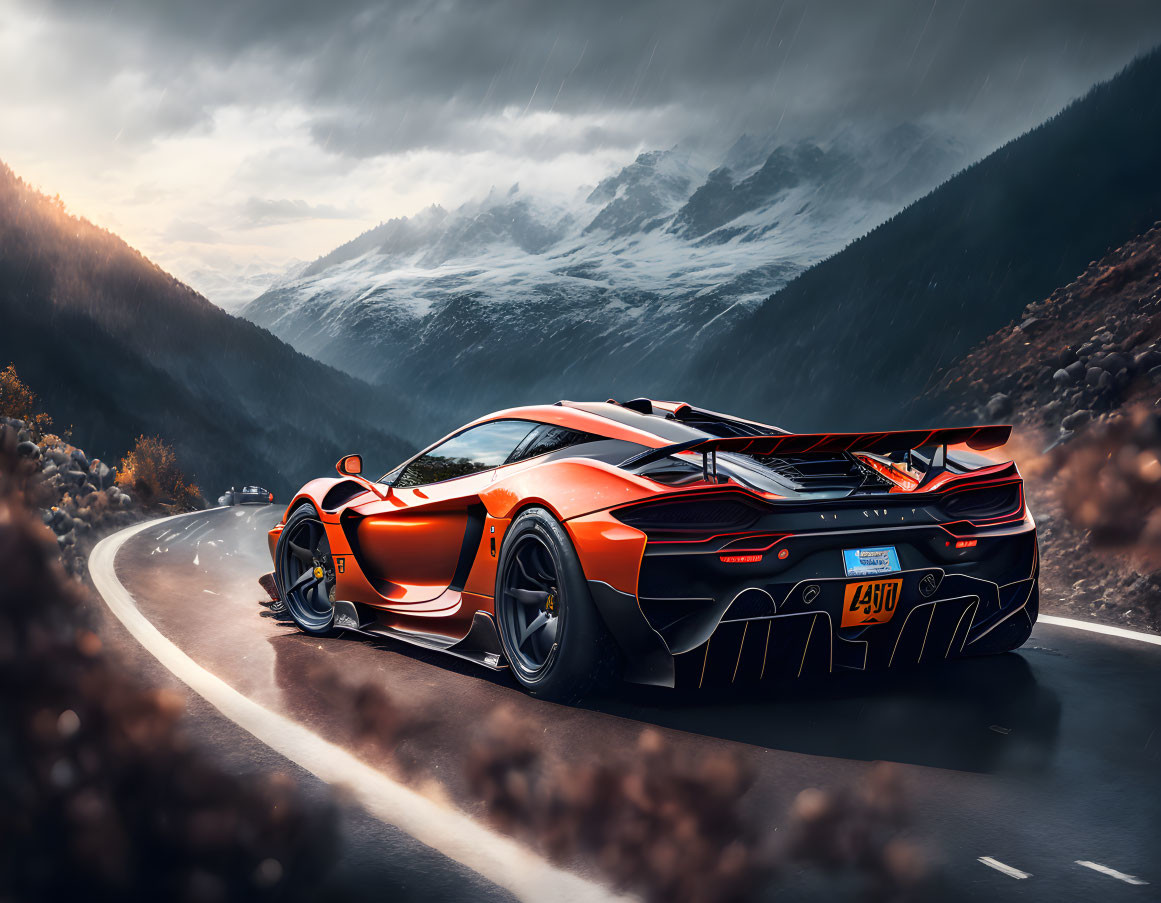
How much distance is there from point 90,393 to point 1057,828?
9050 cm

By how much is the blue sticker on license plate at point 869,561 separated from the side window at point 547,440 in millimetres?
1250

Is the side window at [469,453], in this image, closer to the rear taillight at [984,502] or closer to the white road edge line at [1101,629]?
the rear taillight at [984,502]

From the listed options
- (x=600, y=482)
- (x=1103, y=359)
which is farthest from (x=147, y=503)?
(x=600, y=482)

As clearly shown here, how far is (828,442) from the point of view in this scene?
13.2 ft

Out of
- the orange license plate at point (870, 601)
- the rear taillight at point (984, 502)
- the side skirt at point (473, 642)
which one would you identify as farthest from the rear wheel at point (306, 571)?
the rear taillight at point (984, 502)

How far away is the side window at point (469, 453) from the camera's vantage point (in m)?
4.99

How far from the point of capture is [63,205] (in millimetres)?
106062

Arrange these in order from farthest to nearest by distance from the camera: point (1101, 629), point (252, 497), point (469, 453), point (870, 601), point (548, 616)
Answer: point (252, 497), point (1101, 629), point (469, 453), point (548, 616), point (870, 601)

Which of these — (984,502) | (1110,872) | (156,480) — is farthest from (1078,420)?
(156,480)

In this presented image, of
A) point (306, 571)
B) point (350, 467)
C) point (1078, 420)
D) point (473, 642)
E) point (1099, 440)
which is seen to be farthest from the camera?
point (1078, 420)

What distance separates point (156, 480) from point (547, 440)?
154 ft

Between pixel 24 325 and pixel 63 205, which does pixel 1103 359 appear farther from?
pixel 63 205

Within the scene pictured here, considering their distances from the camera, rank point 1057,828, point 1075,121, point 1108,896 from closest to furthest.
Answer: point 1108,896 → point 1057,828 → point 1075,121

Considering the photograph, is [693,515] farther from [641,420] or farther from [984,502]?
[984,502]
